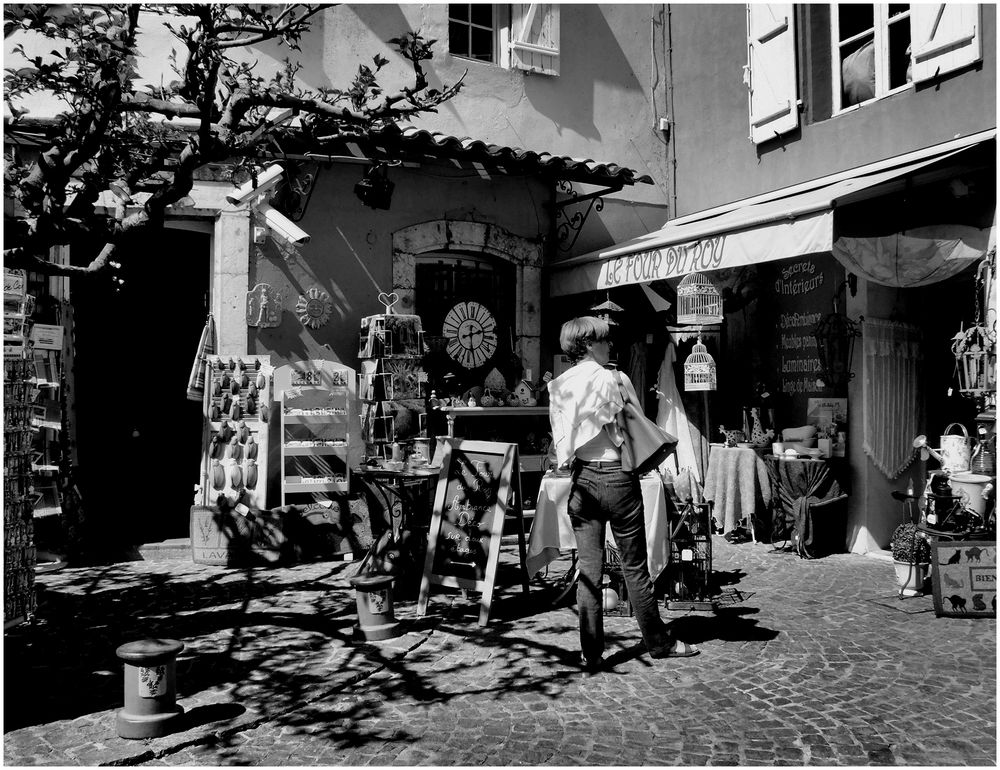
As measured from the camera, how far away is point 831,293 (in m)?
8.36

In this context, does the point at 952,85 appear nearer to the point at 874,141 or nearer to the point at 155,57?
the point at 874,141

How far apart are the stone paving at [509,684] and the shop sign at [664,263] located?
2.89 meters

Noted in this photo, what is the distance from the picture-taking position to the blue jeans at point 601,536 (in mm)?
4617

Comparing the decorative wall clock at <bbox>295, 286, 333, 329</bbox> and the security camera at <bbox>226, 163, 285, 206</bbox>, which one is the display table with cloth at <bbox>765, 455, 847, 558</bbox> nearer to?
the decorative wall clock at <bbox>295, 286, 333, 329</bbox>

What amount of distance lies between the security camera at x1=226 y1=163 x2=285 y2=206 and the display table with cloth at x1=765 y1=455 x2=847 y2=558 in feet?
17.5

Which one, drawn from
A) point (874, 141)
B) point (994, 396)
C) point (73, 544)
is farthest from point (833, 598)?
point (73, 544)

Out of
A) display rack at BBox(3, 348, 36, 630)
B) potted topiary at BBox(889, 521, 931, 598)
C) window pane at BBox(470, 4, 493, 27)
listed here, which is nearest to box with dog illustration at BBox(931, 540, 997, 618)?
potted topiary at BBox(889, 521, 931, 598)

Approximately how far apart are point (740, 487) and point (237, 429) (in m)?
4.87

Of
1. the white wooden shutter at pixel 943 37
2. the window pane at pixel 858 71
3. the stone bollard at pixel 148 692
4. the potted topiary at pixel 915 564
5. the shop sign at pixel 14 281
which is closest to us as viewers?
the stone bollard at pixel 148 692

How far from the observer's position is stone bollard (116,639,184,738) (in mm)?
3840

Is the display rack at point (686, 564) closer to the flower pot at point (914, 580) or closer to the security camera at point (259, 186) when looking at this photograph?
the flower pot at point (914, 580)

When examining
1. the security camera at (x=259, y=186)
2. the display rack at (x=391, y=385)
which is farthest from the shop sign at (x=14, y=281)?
the display rack at (x=391, y=385)

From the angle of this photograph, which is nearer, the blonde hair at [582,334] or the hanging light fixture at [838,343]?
the blonde hair at [582,334]

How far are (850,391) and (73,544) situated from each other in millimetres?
7308
